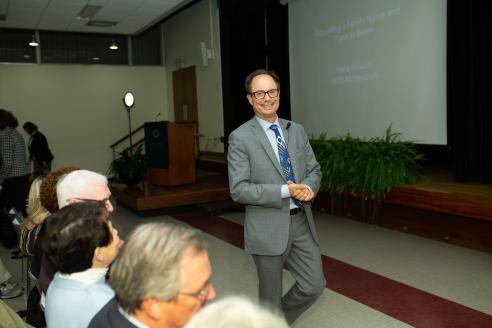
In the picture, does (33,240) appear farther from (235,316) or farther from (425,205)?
(425,205)

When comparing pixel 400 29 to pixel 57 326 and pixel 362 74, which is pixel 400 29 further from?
pixel 57 326

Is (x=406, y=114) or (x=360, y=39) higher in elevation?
(x=360, y=39)

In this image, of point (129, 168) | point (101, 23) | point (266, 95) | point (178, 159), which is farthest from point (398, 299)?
point (101, 23)

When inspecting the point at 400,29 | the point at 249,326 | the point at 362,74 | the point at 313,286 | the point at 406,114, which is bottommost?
the point at 313,286

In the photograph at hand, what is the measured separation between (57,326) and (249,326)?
91cm

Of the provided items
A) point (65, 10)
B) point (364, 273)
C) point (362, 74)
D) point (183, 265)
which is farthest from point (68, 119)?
point (183, 265)

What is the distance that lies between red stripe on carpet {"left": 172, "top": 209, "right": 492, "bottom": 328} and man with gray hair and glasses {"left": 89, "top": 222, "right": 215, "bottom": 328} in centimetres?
233

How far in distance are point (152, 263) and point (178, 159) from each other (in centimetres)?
628

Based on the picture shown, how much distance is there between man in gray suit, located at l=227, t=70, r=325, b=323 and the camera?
2.30 metres

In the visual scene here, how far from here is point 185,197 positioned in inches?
263

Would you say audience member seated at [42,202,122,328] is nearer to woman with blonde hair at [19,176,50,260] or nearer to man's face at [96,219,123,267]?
man's face at [96,219,123,267]

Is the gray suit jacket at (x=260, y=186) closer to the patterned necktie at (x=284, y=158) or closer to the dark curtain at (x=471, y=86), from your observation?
the patterned necktie at (x=284, y=158)

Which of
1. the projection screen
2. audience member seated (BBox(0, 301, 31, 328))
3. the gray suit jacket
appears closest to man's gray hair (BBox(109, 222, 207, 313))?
audience member seated (BBox(0, 301, 31, 328))

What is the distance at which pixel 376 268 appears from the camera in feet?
13.3
